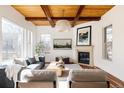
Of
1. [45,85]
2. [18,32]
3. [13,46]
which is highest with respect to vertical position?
[18,32]

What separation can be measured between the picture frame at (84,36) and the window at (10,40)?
3.92m

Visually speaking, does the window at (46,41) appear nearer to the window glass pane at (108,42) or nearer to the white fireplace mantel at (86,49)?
the white fireplace mantel at (86,49)

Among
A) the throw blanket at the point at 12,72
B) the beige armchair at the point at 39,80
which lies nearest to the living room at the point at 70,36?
the throw blanket at the point at 12,72

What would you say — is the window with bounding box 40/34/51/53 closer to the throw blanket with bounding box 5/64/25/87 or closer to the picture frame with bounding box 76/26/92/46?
the picture frame with bounding box 76/26/92/46

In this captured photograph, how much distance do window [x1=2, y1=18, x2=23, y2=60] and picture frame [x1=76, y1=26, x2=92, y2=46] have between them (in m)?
3.92

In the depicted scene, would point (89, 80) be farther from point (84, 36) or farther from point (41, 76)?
point (84, 36)

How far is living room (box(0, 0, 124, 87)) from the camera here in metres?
5.90

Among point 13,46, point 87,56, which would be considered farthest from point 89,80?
point 87,56

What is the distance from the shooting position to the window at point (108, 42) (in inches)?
292

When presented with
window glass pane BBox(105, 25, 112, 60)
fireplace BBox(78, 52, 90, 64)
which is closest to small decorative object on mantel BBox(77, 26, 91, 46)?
fireplace BBox(78, 52, 90, 64)

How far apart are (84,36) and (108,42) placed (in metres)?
3.01

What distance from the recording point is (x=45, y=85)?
2930 millimetres

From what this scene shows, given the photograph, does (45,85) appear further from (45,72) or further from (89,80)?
(89,80)

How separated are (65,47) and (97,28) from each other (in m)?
3.42
